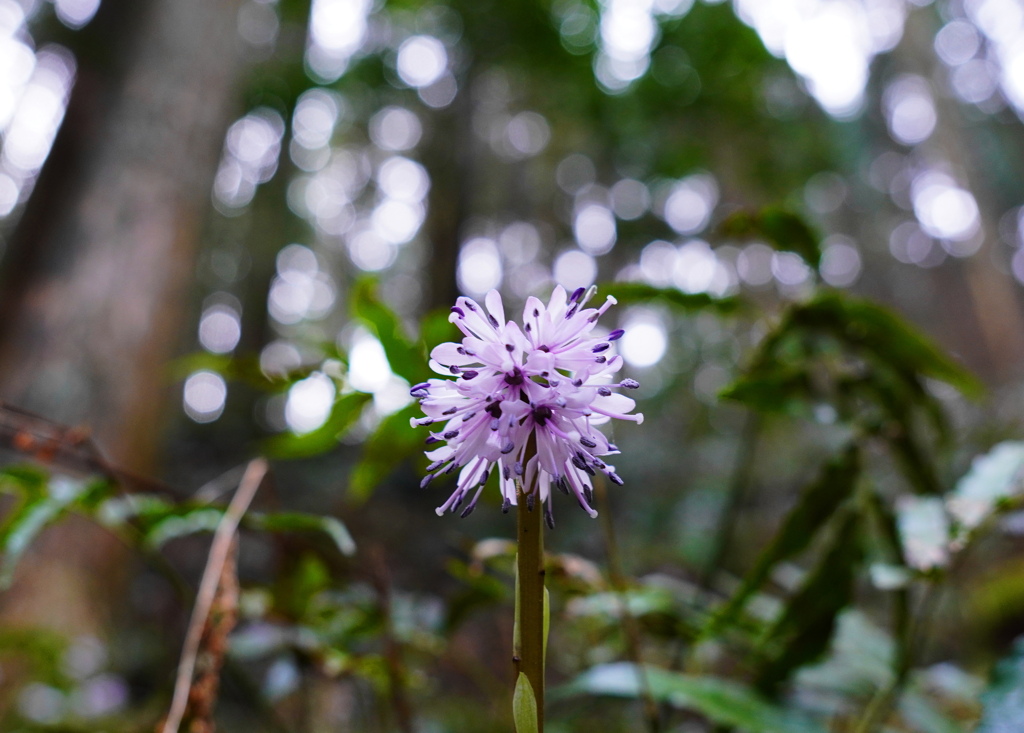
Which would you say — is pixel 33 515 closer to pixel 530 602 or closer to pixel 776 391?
pixel 530 602

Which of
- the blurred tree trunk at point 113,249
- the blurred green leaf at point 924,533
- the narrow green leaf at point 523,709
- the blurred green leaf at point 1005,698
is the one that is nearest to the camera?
the narrow green leaf at point 523,709

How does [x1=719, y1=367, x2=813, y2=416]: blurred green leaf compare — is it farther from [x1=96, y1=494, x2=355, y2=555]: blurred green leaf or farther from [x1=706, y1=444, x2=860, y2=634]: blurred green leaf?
[x1=96, y1=494, x2=355, y2=555]: blurred green leaf

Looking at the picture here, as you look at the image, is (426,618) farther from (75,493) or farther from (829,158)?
(829,158)

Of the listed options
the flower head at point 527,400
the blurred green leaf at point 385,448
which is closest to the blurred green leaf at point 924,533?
the flower head at point 527,400

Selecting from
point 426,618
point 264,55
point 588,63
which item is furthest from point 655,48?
point 426,618

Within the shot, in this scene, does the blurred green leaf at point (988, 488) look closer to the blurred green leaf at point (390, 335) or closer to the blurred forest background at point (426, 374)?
the blurred forest background at point (426, 374)

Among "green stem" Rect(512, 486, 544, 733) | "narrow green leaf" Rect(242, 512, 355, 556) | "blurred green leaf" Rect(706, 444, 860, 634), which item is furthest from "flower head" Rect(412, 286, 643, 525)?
"blurred green leaf" Rect(706, 444, 860, 634)
